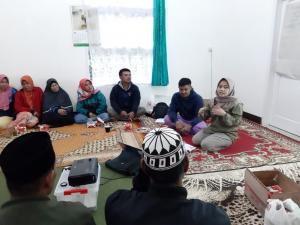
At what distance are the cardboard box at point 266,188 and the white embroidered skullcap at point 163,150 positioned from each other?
0.99 meters

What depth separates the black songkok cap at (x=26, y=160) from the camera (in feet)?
2.75

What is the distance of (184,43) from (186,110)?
1.78 m

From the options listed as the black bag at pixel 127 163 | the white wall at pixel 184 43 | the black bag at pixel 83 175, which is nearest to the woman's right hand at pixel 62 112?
the white wall at pixel 184 43

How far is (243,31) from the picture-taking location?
13.6ft

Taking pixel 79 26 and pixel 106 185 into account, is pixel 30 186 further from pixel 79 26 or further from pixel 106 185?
pixel 79 26

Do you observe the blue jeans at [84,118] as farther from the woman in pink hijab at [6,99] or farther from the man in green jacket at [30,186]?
the man in green jacket at [30,186]

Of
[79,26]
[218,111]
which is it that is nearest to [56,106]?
[79,26]

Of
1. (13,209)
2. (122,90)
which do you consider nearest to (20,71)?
(122,90)

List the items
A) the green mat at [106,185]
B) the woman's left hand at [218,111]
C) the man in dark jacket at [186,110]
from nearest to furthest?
the green mat at [106,185], the woman's left hand at [218,111], the man in dark jacket at [186,110]

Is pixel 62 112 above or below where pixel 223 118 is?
below

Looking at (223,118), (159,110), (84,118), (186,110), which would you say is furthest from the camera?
(159,110)

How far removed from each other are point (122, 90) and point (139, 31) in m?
1.13

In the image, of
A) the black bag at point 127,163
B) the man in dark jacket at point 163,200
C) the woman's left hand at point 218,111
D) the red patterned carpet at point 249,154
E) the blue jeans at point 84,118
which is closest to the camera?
the man in dark jacket at point 163,200

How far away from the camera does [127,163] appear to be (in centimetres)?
206
